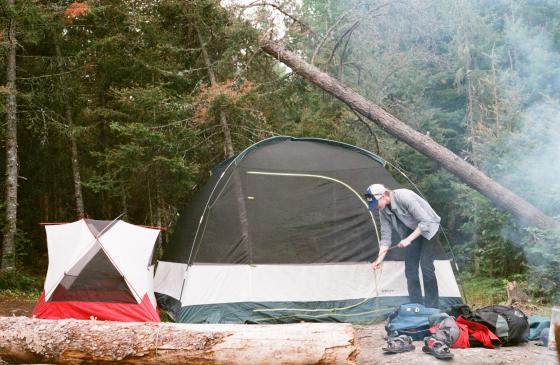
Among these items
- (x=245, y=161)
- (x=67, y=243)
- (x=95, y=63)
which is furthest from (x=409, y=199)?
(x=95, y=63)

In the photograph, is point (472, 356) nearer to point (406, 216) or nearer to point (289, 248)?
point (406, 216)

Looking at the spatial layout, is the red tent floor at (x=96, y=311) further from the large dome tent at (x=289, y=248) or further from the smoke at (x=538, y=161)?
the smoke at (x=538, y=161)

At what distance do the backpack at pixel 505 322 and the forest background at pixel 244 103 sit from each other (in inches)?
95.3

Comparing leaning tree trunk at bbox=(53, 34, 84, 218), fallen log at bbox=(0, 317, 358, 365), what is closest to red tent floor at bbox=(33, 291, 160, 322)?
fallen log at bbox=(0, 317, 358, 365)

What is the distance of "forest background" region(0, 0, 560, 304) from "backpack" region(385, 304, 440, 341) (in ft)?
9.27

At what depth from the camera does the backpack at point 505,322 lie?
4828 millimetres

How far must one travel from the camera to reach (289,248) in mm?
6418

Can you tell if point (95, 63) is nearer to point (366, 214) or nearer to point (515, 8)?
point (366, 214)

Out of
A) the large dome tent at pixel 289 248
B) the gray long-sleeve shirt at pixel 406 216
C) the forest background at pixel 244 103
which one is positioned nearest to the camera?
the gray long-sleeve shirt at pixel 406 216

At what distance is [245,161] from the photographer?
676cm

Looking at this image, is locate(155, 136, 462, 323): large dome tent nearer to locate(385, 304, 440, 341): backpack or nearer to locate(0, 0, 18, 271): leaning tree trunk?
locate(385, 304, 440, 341): backpack

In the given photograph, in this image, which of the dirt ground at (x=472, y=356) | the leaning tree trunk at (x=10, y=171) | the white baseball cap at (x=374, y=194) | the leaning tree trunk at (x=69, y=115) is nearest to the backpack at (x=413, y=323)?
the dirt ground at (x=472, y=356)

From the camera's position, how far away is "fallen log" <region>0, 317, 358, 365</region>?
374cm

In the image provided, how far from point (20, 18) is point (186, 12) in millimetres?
2975
